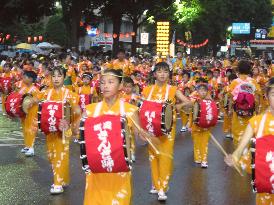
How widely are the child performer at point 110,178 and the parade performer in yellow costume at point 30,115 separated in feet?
16.4

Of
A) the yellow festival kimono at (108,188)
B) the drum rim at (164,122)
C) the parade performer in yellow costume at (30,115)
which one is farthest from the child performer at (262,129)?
the parade performer in yellow costume at (30,115)

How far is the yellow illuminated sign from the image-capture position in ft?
95.1

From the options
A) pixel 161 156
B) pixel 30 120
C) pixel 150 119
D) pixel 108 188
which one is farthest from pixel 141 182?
pixel 108 188

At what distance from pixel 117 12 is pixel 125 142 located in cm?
3589

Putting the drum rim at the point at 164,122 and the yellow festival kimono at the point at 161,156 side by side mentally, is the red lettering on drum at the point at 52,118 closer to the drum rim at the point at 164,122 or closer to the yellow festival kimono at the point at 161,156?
the yellow festival kimono at the point at 161,156

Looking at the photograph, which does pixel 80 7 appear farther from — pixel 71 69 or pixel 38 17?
pixel 71 69

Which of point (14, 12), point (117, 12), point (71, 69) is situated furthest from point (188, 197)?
point (117, 12)

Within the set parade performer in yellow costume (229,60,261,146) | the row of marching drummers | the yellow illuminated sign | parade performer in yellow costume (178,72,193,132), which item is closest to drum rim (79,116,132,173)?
the row of marching drummers

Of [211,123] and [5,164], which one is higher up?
[211,123]

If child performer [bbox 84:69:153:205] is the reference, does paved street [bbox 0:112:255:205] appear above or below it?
below

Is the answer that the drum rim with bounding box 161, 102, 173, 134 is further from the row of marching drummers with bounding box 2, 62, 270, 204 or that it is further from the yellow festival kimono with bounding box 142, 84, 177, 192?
the yellow festival kimono with bounding box 142, 84, 177, 192

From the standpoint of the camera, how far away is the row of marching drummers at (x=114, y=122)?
4777 millimetres

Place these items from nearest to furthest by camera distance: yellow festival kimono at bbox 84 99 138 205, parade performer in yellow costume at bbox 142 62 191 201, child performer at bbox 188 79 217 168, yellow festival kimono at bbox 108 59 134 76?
yellow festival kimono at bbox 84 99 138 205 → parade performer in yellow costume at bbox 142 62 191 201 → child performer at bbox 188 79 217 168 → yellow festival kimono at bbox 108 59 134 76

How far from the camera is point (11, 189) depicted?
7.93m
